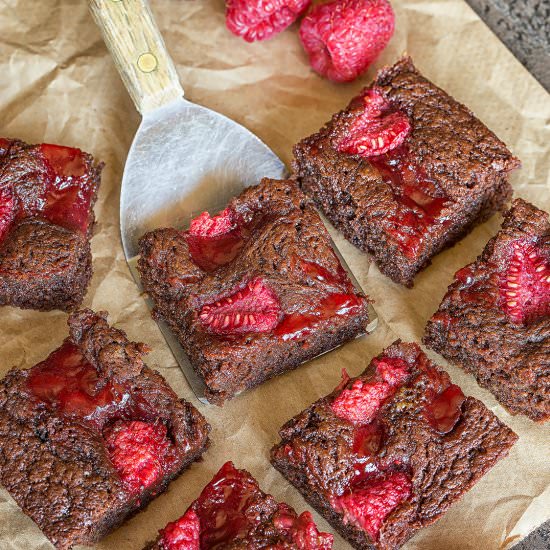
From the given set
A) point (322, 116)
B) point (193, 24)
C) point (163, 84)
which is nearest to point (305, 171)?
point (322, 116)

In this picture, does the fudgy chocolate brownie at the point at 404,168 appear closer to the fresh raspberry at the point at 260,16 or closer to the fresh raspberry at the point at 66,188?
the fresh raspberry at the point at 260,16

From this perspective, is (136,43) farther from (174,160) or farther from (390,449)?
(390,449)

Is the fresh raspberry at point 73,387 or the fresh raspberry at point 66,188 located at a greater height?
the fresh raspberry at point 66,188

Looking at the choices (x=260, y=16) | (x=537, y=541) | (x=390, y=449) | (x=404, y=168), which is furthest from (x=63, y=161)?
(x=537, y=541)

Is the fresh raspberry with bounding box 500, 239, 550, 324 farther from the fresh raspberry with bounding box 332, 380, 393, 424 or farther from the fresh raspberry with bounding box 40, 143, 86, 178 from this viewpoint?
the fresh raspberry with bounding box 40, 143, 86, 178

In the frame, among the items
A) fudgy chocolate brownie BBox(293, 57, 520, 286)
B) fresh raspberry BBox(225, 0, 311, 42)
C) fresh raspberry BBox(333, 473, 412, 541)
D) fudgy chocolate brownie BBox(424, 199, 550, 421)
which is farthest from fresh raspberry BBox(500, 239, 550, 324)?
fresh raspberry BBox(225, 0, 311, 42)

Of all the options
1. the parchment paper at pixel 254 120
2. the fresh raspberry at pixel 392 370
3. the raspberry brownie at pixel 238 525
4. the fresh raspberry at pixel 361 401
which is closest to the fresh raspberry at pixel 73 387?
the parchment paper at pixel 254 120

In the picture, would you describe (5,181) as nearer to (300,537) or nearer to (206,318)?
(206,318)
